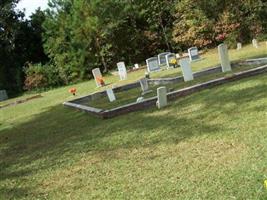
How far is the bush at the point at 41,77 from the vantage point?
3397 centimetres

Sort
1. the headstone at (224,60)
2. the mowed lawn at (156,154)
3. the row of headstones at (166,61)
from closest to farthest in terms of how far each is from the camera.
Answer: the mowed lawn at (156,154) < the headstone at (224,60) < the row of headstones at (166,61)

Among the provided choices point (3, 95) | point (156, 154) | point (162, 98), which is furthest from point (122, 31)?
point (156, 154)

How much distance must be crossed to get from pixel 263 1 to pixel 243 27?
275 centimetres

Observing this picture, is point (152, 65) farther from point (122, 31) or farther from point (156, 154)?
point (156, 154)

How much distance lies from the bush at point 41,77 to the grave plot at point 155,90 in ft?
52.3

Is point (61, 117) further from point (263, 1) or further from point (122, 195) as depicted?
point (263, 1)

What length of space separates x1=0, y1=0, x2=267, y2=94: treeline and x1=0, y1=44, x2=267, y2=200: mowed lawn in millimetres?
20989

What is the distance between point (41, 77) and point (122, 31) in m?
7.23

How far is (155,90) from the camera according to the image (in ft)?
51.9

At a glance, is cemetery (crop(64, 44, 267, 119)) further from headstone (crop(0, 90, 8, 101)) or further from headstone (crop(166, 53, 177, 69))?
headstone (crop(0, 90, 8, 101))

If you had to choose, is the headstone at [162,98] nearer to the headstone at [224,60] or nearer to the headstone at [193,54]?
the headstone at [224,60]

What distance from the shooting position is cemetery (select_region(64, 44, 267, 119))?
39.9 ft

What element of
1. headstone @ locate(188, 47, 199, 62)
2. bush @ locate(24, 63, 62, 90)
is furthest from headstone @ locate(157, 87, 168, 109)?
bush @ locate(24, 63, 62, 90)

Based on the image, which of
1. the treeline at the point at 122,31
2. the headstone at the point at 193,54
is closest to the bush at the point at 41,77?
the treeline at the point at 122,31
